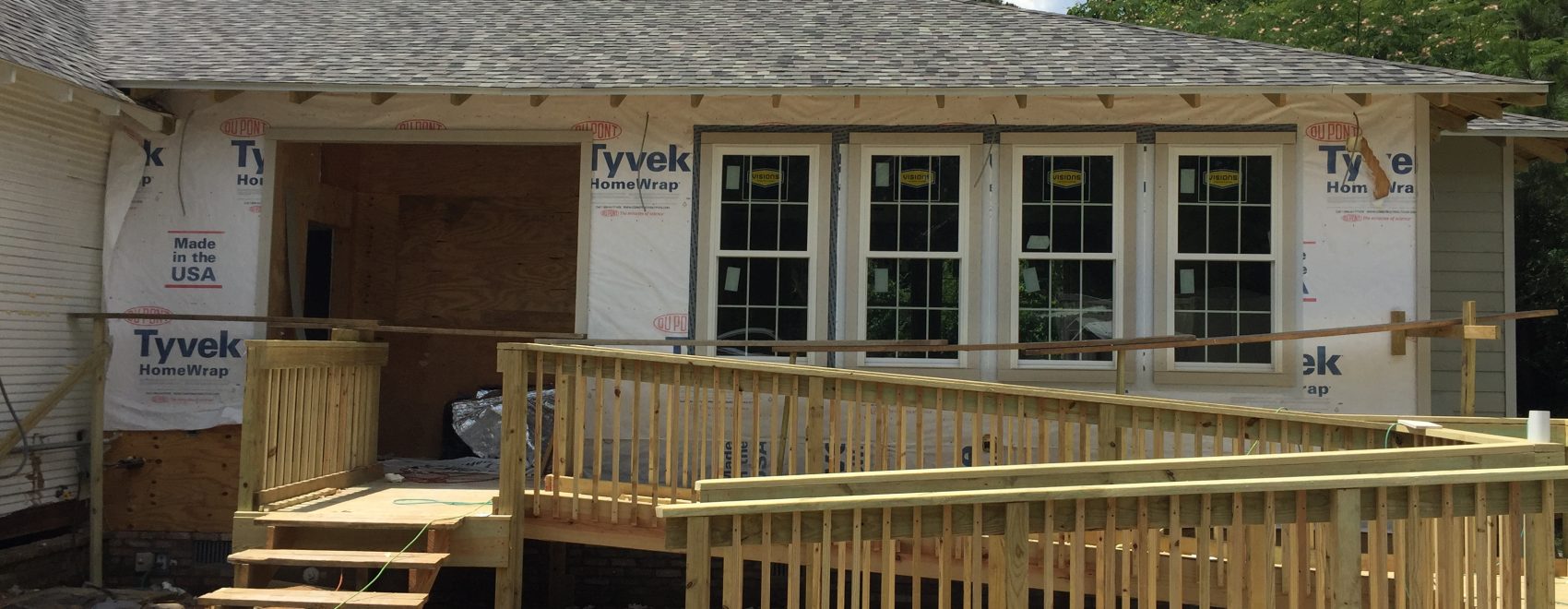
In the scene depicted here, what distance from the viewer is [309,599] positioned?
239 inches

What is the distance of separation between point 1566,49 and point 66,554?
51.8ft

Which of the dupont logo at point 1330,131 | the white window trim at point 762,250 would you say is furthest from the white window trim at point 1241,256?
the white window trim at point 762,250

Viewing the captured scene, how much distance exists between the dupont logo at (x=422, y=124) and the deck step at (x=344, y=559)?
149 inches

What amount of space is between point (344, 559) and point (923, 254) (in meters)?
4.54

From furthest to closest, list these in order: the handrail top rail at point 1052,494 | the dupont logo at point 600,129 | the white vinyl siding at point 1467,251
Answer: the white vinyl siding at point 1467,251
the dupont logo at point 600,129
the handrail top rail at point 1052,494

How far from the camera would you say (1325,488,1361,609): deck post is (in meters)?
4.05

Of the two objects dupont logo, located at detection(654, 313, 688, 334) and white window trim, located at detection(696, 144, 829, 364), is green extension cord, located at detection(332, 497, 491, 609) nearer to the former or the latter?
dupont logo, located at detection(654, 313, 688, 334)

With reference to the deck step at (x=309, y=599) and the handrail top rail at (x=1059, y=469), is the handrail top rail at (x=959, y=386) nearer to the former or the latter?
the deck step at (x=309, y=599)

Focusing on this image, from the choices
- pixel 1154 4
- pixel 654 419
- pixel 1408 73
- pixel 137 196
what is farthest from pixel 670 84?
pixel 1154 4

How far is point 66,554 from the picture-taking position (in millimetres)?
8695

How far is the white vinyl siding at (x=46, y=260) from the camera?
8.14 metres

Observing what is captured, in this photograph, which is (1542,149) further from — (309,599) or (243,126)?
(243,126)

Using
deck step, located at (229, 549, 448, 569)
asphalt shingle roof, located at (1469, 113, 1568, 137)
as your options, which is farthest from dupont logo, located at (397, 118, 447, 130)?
asphalt shingle roof, located at (1469, 113, 1568, 137)

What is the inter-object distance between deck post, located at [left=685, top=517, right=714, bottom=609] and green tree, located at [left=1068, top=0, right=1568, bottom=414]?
518 inches
